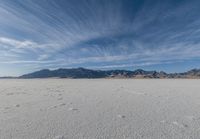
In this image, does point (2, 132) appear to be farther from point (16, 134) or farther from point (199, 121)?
point (199, 121)

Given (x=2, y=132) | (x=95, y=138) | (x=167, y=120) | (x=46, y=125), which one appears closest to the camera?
(x=95, y=138)

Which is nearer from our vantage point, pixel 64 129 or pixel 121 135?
pixel 121 135

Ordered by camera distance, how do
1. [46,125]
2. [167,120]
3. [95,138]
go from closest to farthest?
[95,138] < [46,125] < [167,120]

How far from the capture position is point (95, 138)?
2.90m

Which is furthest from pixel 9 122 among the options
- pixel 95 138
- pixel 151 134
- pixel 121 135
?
pixel 151 134

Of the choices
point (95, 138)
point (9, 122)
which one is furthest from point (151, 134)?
point (9, 122)

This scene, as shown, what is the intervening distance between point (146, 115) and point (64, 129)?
2.14 m

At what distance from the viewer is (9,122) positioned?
3.79 meters

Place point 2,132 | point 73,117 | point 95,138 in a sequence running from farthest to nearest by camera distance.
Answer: point 73,117, point 2,132, point 95,138

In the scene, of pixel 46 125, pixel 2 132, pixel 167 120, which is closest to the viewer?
pixel 2 132

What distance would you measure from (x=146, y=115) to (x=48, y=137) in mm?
2527

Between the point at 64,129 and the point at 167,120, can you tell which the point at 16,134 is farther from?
the point at 167,120

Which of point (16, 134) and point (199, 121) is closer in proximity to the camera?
point (16, 134)

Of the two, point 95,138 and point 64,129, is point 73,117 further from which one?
point 95,138
